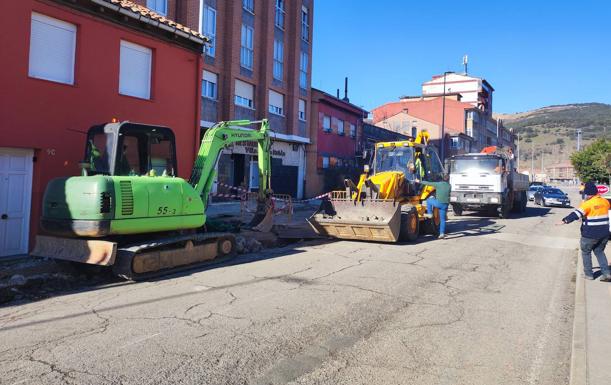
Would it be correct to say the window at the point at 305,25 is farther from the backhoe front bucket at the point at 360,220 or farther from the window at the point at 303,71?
the backhoe front bucket at the point at 360,220

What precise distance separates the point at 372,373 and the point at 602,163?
30398 millimetres

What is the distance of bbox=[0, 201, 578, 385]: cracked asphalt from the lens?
428 centimetres

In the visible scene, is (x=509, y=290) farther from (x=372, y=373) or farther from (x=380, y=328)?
(x=372, y=373)

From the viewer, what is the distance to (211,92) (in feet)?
72.9

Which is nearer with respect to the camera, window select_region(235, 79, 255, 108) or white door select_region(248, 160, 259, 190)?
window select_region(235, 79, 255, 108)

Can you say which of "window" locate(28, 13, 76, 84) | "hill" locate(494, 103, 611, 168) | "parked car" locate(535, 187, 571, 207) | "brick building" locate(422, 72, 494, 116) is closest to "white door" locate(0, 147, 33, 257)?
"window" locate(28, 13, 76, 84)

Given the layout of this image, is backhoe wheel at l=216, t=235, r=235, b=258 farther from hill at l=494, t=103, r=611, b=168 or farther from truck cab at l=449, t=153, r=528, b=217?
hill at l=494, t=103, r=611, b=168

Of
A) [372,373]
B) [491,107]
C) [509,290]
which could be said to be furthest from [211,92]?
[491,107]

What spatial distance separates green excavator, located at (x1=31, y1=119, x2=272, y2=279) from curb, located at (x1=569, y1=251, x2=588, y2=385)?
6.07m

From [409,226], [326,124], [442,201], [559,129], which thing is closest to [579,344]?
[409,226]

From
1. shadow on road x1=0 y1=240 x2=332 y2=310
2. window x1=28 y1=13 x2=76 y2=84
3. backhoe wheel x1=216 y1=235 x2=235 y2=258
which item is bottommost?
shadow on road x1=0 y1=240 x2=332 y2=310

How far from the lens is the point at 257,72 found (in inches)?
994

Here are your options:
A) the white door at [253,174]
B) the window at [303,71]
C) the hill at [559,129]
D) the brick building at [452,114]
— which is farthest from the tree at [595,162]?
the hill at [559,129]

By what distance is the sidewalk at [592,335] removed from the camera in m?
4.28
